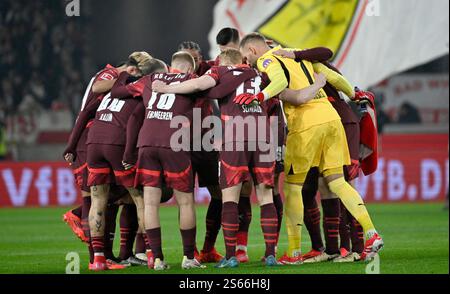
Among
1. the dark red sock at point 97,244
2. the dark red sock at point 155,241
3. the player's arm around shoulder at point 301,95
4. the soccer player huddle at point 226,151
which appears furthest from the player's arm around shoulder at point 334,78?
the dark red sock at point 97,244

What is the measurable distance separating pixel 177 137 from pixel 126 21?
37.7ft

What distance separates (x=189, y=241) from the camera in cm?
827

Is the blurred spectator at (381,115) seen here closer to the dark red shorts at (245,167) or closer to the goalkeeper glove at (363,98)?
the goalkeeper glove at (363,98)

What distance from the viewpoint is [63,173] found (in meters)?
17.8

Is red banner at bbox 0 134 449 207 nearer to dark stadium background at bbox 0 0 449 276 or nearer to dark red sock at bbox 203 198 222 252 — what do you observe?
dark stadium background at bbox 0 0 449 276

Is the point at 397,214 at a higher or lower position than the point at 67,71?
lower

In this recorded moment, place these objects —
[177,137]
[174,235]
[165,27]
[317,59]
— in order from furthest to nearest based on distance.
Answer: [165,27] < [174,235] < [317,59] < [177,137]

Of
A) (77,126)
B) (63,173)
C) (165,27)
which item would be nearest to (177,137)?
(77,126)

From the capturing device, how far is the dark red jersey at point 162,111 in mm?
8227

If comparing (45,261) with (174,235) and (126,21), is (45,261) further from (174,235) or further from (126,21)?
(126,21)

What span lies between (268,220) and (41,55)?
12.9 meters

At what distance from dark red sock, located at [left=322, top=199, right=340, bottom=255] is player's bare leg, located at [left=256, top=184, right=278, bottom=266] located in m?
0.74

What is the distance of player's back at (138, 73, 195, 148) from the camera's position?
8.23 m

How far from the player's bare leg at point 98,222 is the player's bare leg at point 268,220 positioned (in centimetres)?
144
